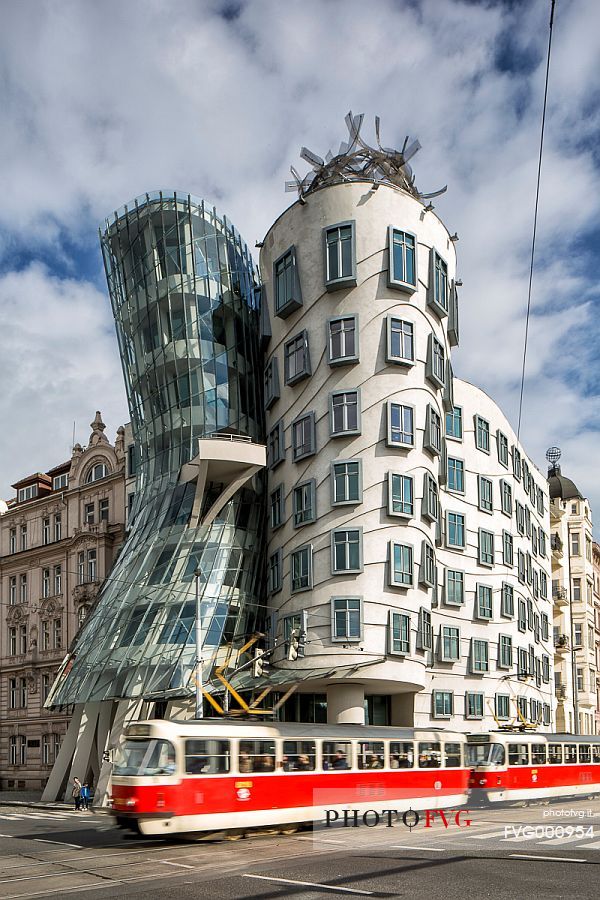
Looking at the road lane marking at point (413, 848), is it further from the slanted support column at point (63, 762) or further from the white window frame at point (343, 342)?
the slanted support column at point (63, 762)

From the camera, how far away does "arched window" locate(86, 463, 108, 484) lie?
75312 mm

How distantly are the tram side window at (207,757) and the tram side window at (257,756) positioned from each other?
0.64m

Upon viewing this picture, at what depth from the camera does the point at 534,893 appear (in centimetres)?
1717

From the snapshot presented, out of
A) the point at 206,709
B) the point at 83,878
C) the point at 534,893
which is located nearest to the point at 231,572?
the point at 206,709

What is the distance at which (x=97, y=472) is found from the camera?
250ft

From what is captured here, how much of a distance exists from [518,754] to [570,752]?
6.20m

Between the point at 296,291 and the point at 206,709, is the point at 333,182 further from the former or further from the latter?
the point at 206,709

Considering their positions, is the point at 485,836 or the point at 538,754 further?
the point at 538,754

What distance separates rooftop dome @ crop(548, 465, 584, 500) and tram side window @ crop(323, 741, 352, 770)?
70.4 meters

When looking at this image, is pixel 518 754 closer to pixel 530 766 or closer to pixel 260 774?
pixel 530 766

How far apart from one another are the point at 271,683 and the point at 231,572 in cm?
793

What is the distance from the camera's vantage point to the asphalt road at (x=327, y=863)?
59.5 ft

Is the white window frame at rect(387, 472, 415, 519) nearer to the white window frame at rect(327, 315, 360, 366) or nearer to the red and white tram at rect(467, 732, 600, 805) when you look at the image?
the white window frame at rect(327, 315, 360, 366)

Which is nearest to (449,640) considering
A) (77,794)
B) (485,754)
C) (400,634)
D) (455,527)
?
(455,527)
